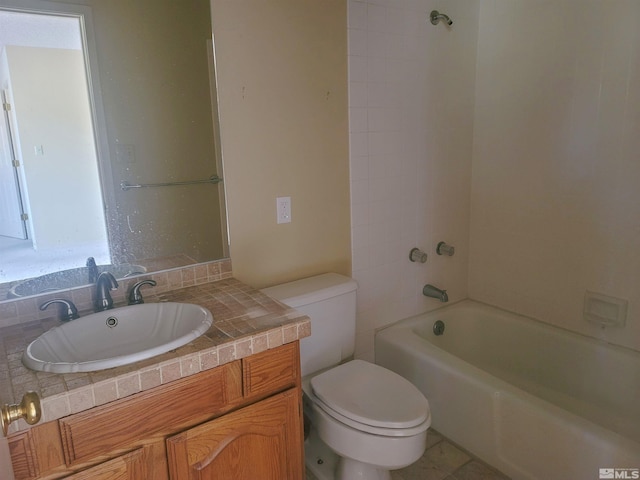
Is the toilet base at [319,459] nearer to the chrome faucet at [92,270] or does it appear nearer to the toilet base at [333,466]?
the toilet base at [333,466]

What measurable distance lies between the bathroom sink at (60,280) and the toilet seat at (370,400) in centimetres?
80

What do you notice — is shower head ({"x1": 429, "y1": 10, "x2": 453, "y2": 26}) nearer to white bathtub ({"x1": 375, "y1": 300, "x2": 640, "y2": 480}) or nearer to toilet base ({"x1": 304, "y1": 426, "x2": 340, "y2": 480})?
white bathtub ({"x1": 375, "y1": 300, "x2": 640, "y2": 480})

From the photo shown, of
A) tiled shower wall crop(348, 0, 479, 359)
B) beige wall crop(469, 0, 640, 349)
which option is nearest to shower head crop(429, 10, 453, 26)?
tiled shower wall crop(348, 0, 479, 359)

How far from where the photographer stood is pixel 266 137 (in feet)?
5.62

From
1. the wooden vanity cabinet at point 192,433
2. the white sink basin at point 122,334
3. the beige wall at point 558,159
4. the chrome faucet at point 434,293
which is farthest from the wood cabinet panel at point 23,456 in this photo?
the beige wall at point 558,159

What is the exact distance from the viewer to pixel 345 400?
155cm

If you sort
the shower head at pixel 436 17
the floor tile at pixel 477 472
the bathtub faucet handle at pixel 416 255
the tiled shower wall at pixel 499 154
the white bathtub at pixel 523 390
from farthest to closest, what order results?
the bathtub faucet handle at pixel 416 255 < the shower head at pixel 436 17 < the tiled shower wall at pixel 499 154 < the floor tile at pixel 477 472 < the white bathtub at pixel 523 390

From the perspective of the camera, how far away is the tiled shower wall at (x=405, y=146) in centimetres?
195

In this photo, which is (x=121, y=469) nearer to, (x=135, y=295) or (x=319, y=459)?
(x=135, y=295)

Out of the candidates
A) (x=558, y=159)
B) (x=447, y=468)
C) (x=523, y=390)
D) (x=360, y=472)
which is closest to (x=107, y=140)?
(x=360, y=472)

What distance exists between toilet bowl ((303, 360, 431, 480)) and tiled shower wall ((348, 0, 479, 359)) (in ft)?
1.63

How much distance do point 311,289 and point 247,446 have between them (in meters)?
0.68

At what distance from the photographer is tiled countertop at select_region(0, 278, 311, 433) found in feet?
3.01

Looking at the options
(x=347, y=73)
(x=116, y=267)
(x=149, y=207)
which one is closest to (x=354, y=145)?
(x=347, y=73)
